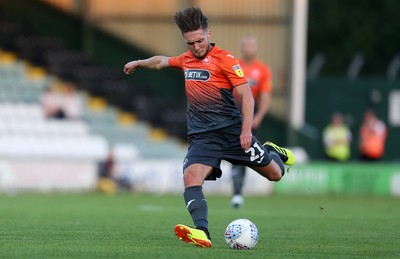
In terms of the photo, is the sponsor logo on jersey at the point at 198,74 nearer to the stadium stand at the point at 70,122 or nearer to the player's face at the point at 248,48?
the player's face at the point at 248,48

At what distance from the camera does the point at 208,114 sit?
10.4m

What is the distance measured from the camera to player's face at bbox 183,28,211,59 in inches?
397

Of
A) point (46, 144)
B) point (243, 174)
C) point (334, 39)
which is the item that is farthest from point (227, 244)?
point (334, 39)

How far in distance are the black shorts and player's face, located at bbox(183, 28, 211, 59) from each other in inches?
30.3

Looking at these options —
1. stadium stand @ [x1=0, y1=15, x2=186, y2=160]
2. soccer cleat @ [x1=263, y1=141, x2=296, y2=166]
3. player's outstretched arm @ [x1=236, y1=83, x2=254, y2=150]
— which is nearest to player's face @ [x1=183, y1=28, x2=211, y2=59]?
player's outstretched arm @ [x1=236, y1=83, x2=254, y2=150]

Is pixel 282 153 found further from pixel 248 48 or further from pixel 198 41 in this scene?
pixel 248 48

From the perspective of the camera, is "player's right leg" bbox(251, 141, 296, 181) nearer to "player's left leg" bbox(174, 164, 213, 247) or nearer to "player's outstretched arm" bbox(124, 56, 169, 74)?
"player's left leg" bbox(174, 164, 213, 247)

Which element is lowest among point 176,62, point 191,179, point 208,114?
point 191,179

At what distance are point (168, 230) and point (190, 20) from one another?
2.93 meters

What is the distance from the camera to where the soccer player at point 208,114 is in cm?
1009

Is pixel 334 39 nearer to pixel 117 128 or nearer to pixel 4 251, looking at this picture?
pixel 117 128

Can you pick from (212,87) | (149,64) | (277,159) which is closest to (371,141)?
(277,159)

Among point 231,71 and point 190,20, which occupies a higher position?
point 190,20

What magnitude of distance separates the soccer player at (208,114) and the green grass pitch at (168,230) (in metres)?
0.68
